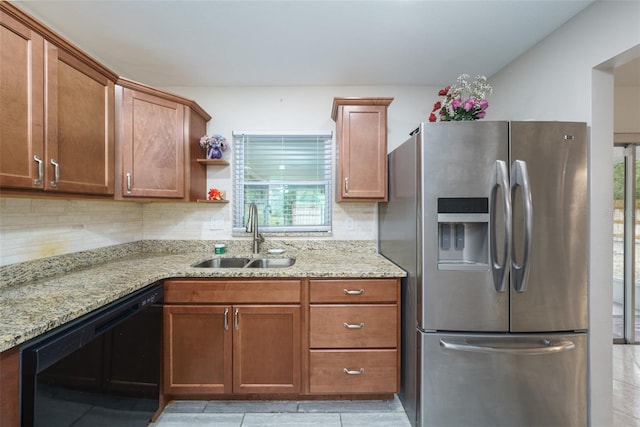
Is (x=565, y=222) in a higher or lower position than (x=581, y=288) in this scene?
higher

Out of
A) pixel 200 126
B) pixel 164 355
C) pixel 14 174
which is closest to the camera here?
pixel 14 174

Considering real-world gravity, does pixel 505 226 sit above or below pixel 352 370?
above

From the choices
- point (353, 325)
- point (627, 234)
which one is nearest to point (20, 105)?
point (353, 325)

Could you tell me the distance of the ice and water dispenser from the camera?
1.44 meters

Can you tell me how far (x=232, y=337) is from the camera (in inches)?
67.6

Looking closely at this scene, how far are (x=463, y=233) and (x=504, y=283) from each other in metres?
0.32

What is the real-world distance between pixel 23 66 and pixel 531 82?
2.96m

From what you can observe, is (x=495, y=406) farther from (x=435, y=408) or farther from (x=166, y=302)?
(x=166, y=302)

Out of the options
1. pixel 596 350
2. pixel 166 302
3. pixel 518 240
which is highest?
pixel 518 240

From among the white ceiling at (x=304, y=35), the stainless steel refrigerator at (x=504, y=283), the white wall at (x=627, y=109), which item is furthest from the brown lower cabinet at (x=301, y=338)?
the white wall at (x=627, y=109)

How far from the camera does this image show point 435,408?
148 cm

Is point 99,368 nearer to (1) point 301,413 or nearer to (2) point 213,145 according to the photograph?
(1) point 301,413

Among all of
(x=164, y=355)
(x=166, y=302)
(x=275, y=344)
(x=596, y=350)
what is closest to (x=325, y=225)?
(x=275, y=344)

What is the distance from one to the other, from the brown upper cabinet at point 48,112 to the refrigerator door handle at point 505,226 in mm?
2239
